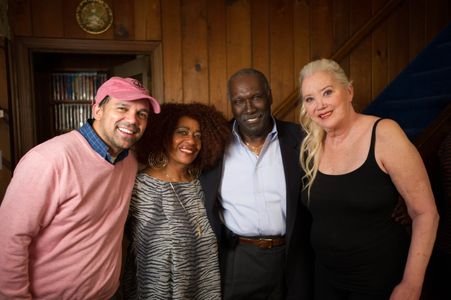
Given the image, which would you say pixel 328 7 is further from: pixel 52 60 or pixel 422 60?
pixel 52 60

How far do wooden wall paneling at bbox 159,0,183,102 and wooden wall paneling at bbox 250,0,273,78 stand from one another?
0.62 meters

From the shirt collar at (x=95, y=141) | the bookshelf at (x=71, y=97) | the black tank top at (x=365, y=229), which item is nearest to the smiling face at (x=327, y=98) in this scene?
the black tank top at (x=365, y=229)

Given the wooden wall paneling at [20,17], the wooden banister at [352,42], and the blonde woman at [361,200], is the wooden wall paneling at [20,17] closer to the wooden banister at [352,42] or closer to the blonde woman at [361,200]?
the wooden banister at [352,42]

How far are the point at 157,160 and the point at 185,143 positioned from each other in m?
0.18

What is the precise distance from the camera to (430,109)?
2473 millimetres

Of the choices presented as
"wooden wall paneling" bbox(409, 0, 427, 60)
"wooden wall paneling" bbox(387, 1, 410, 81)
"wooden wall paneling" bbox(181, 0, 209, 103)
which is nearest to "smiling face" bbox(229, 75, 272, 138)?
"wooden wall paneling" bbox(181, 0, 209, 103)

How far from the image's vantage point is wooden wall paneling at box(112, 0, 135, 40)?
278cm

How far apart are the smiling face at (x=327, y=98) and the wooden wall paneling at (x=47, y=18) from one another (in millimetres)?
2075

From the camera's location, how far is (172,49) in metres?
2.90

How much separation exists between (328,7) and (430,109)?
128 centimetres

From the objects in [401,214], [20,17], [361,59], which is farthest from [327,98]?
[20,17]

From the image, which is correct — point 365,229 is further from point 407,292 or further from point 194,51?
point 194,51

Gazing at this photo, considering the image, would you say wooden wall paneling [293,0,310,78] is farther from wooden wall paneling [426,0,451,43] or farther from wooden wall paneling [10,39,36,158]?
wooden wall paneling [10,39,36,158]

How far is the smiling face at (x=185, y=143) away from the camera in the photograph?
177 centimetres
